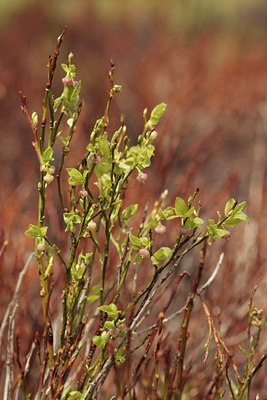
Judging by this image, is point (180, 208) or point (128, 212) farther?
point (128, 212)

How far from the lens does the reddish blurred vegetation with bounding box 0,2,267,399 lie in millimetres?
2559

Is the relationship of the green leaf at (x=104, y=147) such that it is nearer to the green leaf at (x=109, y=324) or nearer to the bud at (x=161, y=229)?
the bud at (x=161, y=229)

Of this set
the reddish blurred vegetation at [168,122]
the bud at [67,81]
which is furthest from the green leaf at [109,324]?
the reddish blurred vegetation at [168,122]

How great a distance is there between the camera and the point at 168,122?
4.10 metres

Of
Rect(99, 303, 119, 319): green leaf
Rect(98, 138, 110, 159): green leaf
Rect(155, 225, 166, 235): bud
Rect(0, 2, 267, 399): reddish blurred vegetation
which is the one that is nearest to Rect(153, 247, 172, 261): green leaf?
Rect(155, 225, 166, 235): bud

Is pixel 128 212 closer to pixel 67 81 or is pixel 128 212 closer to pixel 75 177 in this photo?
pixel 75 177

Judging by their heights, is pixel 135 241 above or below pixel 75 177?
below

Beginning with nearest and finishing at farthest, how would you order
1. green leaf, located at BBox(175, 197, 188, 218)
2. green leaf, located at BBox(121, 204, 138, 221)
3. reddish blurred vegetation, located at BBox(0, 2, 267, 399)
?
green leaf, located at BBox(175, 197, 188, 218) < green leaf, located at BBox(121, 204, 138, 221) < reddish blurred vegetation, located at BBox(0, 2, 267, 399)

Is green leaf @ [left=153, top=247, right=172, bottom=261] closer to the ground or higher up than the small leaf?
closer to the ground

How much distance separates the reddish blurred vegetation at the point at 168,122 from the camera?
2.56 meters

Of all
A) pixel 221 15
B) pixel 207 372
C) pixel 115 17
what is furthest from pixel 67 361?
pixel 221 15

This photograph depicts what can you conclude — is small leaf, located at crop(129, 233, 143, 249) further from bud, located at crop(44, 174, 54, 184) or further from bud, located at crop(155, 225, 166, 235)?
bud, located at crop(44, 174, 54, 184)

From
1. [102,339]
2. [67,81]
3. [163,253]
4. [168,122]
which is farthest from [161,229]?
[168,122]

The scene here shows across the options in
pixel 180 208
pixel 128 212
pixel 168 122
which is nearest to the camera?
pixel 180 208
